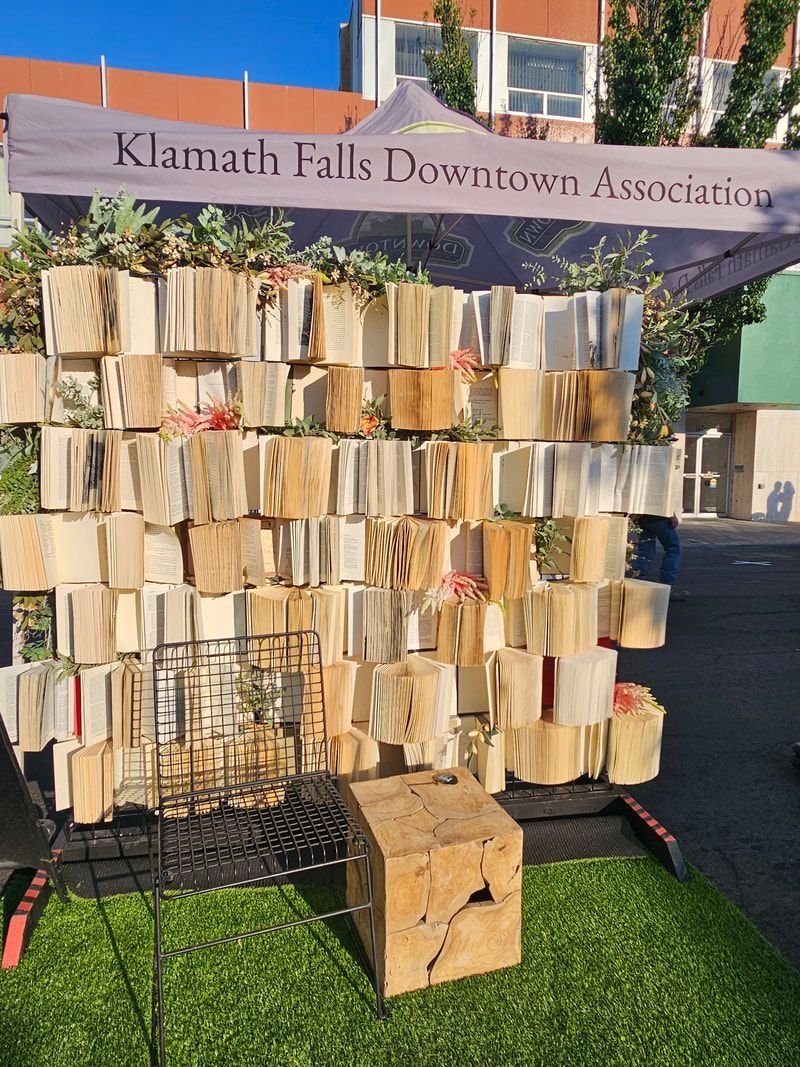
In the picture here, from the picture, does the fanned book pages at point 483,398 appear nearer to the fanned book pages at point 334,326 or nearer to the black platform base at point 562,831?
the fanned book pages at point 334,326

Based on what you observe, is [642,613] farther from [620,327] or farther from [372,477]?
[372,477]

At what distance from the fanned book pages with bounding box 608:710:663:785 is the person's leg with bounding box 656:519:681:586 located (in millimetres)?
3861

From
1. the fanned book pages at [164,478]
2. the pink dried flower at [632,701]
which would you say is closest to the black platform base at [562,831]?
the pink dried flower at [632,701]

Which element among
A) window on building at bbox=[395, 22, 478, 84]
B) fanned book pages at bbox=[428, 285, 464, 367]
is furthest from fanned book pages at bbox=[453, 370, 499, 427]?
window on building at bbox=[395, 22, 478, 84]

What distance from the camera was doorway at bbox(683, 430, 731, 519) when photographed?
17.1 m

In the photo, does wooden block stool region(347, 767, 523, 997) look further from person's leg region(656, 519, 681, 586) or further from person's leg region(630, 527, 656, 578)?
person's leg region(656, 519, 681, 586)

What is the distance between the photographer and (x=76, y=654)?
2.60 m

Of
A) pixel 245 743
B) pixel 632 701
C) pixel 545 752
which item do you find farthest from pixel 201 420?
pixel 632 701

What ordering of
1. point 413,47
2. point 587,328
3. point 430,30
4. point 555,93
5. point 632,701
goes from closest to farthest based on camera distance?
point 587,328 → point 632,701 → point 430,30 → point 413,47 → point 555,93

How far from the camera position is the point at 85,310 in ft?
8.05

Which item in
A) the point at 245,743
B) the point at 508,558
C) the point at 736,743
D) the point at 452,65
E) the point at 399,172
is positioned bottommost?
the point at 736,743

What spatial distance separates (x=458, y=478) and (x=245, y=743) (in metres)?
1.35

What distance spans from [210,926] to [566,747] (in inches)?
61.4

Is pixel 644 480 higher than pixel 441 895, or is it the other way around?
pixel 644 480
